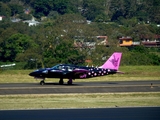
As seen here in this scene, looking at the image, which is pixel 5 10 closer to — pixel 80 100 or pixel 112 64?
pixel 112 64

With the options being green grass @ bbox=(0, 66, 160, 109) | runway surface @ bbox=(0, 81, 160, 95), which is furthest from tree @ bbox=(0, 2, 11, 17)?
green grass @ bbox=(0, 66, 160, 109)

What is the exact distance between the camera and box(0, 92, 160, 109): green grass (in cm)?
3247

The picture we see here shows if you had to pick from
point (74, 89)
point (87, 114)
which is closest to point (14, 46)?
point (74, 89)

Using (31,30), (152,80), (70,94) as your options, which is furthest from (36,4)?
(70,94)

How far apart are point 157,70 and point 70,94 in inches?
915

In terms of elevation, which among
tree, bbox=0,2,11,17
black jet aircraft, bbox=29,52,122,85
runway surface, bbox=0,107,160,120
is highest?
tree, bbox=0,2,11,17

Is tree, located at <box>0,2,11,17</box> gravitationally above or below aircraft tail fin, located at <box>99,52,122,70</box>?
above

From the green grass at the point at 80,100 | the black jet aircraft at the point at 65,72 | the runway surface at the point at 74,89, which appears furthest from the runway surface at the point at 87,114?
Result: the black jet aircraft at the point at 65,72

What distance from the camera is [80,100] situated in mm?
34969

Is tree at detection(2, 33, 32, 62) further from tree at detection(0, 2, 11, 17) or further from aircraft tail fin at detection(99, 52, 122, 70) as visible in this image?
tree at detection(0, 2, 11, 17)

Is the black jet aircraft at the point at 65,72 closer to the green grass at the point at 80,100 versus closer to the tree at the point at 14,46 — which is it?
the green grass at the point at 80,100

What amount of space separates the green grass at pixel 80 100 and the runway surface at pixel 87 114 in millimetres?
1694

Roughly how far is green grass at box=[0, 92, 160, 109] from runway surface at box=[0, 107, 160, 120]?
1.69 m

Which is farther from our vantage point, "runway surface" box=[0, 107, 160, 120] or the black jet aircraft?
the black jet aircraft
